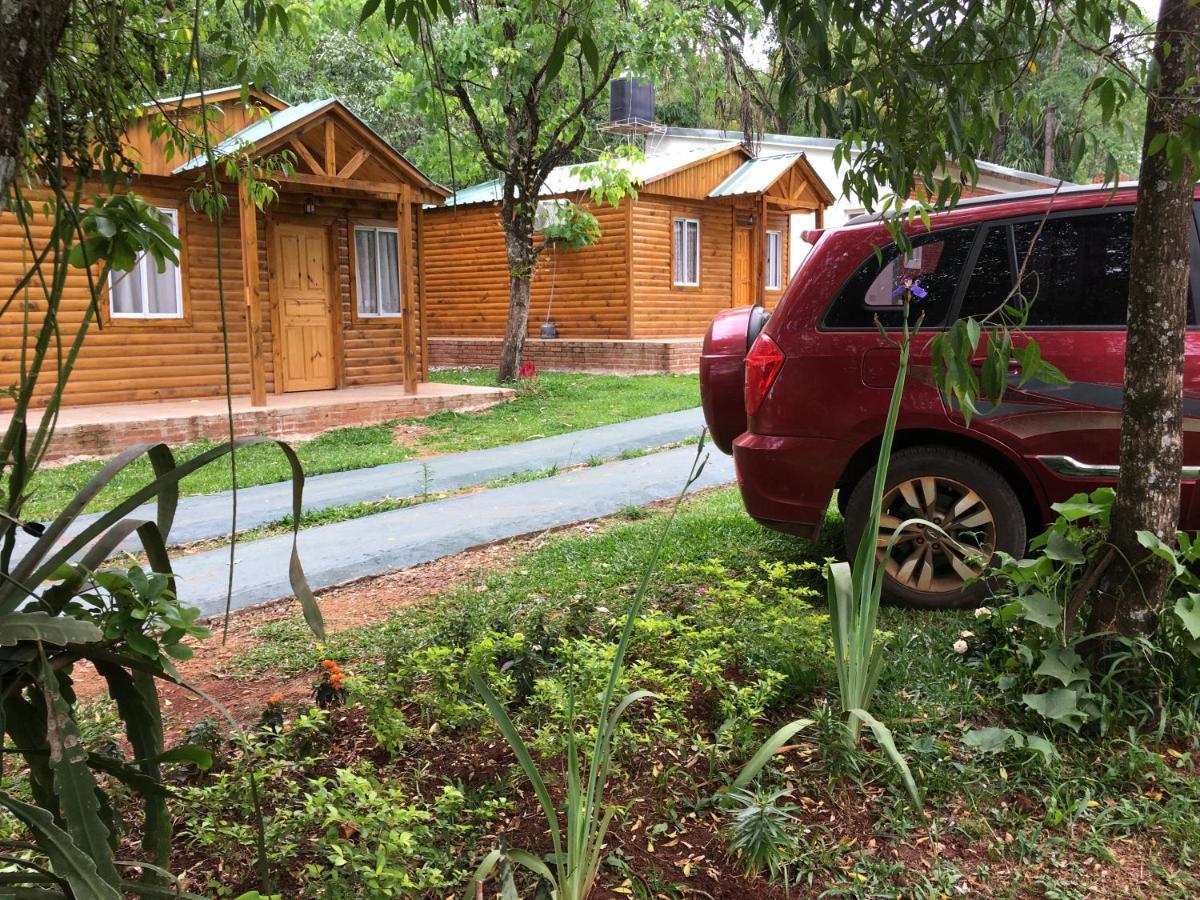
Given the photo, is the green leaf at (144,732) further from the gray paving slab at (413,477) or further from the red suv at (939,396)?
the gray paving slab at (413,477)

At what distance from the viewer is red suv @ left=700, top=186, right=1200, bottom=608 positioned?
419cm

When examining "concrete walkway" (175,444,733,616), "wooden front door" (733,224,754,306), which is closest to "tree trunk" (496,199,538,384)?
"wooden front door" (733,224,754,306)

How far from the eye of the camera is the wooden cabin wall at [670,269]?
19969 millimetres

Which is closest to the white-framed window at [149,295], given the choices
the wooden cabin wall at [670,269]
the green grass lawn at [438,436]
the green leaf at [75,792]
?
the green grass lawn at [438,436]

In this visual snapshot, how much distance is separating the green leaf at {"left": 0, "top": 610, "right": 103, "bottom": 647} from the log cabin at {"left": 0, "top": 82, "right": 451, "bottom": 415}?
10408mm

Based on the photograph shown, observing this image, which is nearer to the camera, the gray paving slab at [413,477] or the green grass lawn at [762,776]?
the green grass lawn at [762,776]

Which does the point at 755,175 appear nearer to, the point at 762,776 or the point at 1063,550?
the point at 1063,550

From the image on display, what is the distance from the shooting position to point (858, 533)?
455 cm

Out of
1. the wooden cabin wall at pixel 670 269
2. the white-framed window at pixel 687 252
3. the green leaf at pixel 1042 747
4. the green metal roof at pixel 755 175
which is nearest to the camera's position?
the green leaf at pixel 1042 747

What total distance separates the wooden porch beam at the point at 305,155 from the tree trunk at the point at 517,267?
4.24 meters

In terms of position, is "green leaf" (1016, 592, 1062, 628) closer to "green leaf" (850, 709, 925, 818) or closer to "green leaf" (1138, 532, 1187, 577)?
"green leaf" (1138, 532, 1187, 577)

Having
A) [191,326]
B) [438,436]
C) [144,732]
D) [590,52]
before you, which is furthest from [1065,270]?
[191,326]

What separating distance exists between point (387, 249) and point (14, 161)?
48.0 ft

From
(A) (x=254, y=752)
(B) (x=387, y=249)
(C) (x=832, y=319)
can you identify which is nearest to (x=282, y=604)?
(A) (x=254, y=752)
